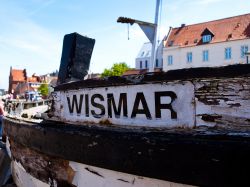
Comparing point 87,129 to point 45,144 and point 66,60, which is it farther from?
point 66,60

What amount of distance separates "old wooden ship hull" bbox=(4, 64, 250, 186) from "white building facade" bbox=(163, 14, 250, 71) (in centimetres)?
3265

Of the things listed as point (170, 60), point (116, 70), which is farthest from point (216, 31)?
point (116, 70)

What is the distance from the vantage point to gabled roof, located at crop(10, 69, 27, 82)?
3317 inches

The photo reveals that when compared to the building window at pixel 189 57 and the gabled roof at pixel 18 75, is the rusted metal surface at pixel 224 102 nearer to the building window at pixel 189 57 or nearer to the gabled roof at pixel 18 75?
the building window at pixel 189 57

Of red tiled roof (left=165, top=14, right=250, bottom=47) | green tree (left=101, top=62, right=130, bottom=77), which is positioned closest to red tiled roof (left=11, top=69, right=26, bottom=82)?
green tree (left=101, top=62, right=130, bottom=77)

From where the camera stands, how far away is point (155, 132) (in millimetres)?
1511

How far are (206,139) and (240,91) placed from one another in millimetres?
225

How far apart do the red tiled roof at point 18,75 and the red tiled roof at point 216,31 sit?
53.3 m

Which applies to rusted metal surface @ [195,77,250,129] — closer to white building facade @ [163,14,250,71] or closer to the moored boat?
the moored boat

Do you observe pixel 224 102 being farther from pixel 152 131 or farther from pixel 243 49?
pixel 243 49

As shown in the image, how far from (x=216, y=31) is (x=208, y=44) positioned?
2.17 meters

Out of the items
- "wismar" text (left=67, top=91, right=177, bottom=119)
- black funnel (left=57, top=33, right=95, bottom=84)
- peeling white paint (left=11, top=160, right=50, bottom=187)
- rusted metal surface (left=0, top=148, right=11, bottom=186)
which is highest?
black funnel (left=57, top=33, right=95, bottom=84)

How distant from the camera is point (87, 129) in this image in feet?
6.02

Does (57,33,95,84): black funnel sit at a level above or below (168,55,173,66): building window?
below
